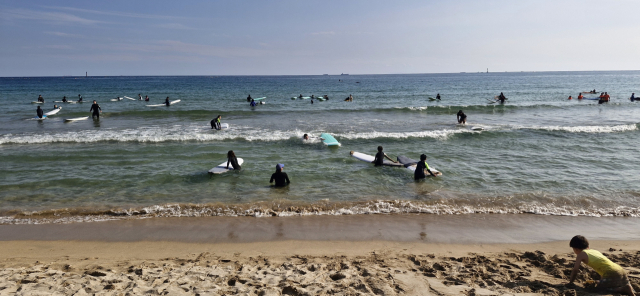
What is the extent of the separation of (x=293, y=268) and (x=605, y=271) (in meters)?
4.78

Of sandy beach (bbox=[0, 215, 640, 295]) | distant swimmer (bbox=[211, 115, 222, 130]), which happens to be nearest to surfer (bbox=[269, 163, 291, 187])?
sandy beach (bbox=[0, 215, 640, 295])

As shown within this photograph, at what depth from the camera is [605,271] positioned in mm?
5004

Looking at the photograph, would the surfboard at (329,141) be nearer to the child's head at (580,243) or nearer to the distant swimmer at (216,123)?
the distant swimmer at (216,123)

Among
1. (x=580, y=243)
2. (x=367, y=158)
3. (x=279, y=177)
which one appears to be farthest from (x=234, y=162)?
(x=580, y=243)

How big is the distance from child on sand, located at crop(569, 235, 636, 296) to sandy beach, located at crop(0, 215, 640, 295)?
261 millimetres

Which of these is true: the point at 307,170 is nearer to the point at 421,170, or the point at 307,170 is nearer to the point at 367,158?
the point at 367,158

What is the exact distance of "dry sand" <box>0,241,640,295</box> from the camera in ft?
17.0

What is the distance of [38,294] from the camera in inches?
194

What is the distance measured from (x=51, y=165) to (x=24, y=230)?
7.03 metres

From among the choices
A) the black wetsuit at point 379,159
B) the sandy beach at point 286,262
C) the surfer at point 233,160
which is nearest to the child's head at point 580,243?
the sandy beach at point 286,262

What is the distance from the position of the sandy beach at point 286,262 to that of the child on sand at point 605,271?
0.86 ft

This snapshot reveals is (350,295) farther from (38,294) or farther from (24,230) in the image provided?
(24,230)

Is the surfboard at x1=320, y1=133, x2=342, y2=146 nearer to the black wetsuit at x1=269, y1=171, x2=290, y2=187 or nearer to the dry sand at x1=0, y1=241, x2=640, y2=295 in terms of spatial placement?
the black wetsuit at x1=269, y1=171, x2=290, y2=187

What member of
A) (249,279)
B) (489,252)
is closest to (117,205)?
(249,279)
